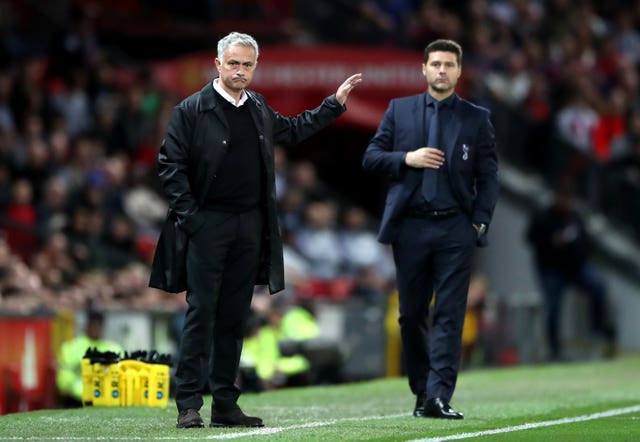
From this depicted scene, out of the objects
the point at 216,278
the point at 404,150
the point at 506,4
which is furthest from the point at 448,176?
the point at 506,4

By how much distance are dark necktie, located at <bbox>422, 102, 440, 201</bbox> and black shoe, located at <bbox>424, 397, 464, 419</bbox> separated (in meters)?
1.29

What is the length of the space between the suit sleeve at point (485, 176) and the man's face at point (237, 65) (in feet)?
6.38

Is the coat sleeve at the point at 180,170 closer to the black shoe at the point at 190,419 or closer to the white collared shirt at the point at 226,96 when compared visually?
the white collared shirt at the point at 226,96

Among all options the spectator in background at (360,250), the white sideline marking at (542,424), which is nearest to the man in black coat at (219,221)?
the white sideline marking at (542,424)

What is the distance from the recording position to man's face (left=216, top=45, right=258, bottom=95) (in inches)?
446

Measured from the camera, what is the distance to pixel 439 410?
40.8 feet

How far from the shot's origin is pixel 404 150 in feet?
41.8

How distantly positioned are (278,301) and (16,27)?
691 centimetres

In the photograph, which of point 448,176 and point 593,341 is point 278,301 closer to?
point 593,341

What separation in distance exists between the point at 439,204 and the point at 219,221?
5.62ft

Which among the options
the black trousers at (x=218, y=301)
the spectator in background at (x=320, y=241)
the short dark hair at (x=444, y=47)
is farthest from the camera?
the spectator in background at (x=320, y=241)

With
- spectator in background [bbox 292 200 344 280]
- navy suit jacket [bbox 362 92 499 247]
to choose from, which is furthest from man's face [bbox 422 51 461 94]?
spectator in background [bbox 292 200 344 280]

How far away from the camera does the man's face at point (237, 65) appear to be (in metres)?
11.3

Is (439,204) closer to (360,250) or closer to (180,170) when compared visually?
(180,170)
